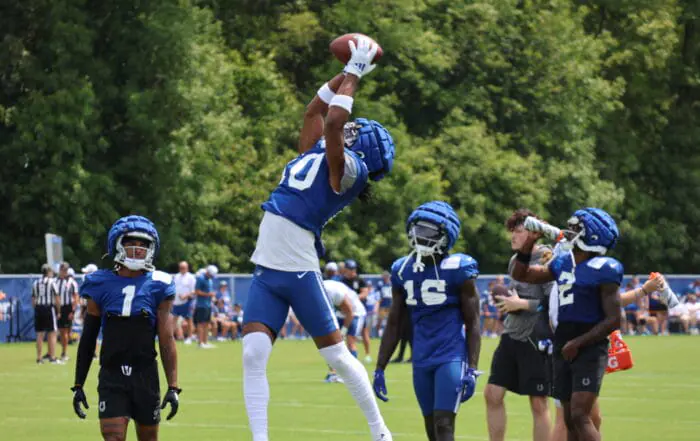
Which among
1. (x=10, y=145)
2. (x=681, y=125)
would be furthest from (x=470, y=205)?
(x=10, y=145)

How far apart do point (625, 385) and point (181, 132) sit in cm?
2466

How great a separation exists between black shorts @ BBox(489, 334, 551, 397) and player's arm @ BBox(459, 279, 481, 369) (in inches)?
84.2

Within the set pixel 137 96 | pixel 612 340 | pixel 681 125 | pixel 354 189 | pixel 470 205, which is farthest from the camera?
pixel 681 125

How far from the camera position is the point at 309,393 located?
794 inches

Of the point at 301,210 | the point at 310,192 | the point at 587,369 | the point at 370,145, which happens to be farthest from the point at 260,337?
the point at 587,369

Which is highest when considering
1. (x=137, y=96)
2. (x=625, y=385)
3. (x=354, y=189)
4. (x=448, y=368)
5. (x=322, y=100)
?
(x=137, y=96)

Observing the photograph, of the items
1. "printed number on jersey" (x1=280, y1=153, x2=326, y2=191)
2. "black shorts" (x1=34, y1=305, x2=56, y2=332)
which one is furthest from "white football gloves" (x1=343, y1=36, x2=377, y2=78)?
"black shorts" (x1=34, y1=305, x2=56, y2=332)

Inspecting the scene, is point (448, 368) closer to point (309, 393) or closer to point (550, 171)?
point (309, 393)

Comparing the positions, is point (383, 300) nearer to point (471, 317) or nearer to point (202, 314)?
point (202, 314)

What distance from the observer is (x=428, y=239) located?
9.89m

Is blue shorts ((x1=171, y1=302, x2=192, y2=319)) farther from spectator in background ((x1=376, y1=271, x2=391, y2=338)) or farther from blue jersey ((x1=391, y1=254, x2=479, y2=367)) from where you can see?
blue jersey ((x1=391, y1=254, x2=479, y2=367))

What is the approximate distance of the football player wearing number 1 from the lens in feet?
29.7

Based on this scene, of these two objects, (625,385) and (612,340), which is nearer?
(612,340)

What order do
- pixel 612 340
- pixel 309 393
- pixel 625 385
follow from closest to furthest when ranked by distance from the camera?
pixel 612 340 → pixel 309 393 → pixel 625 385
